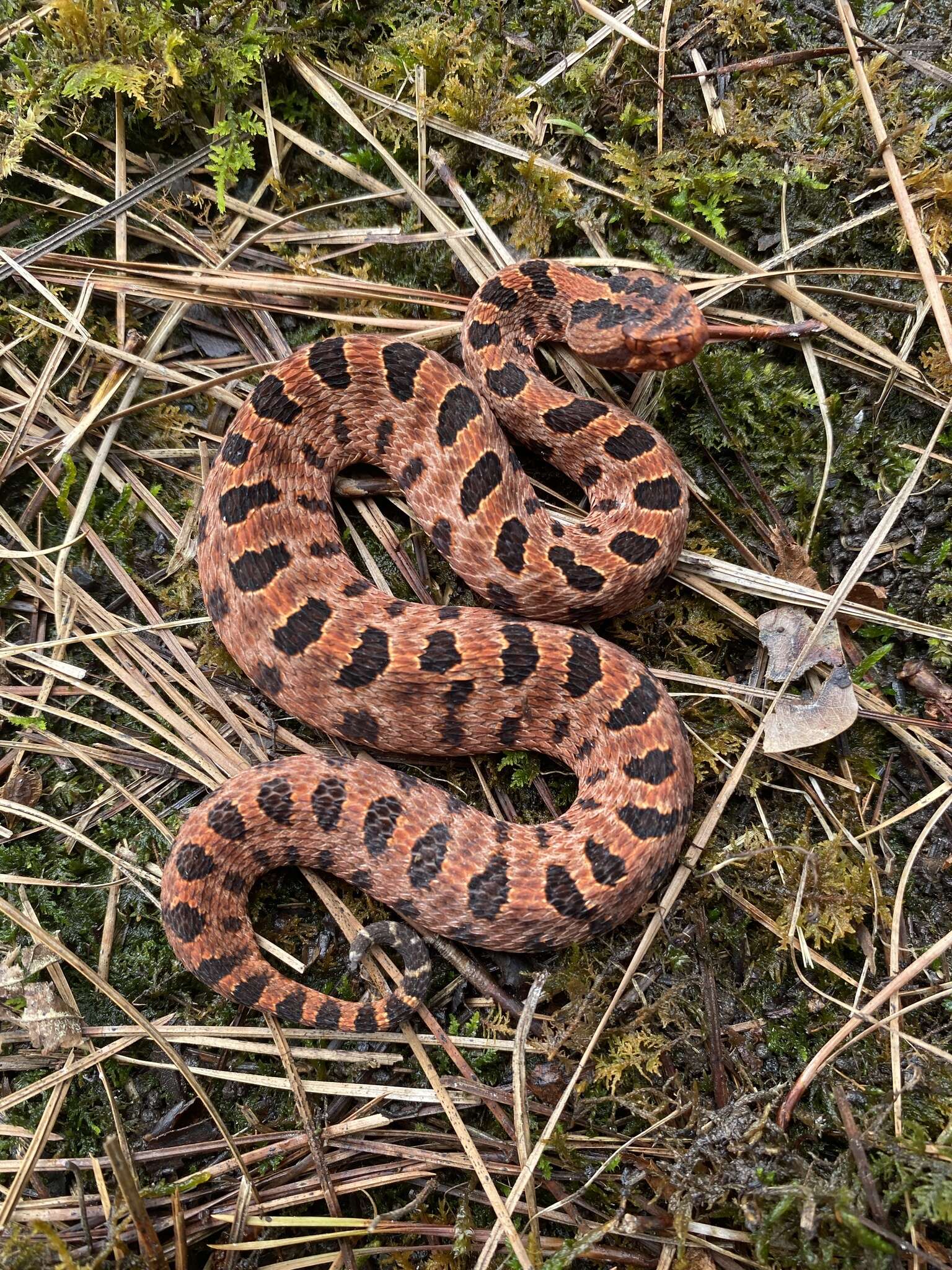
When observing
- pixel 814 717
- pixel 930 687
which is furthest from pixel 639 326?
pixel 930 687

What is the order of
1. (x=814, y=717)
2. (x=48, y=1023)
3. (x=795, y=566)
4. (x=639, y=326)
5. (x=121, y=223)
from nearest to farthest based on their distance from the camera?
(x=48, y=1023) < (x=814, y=717) < (x=639, y=326) < (x=795, y=566) < (x=121, y=223)

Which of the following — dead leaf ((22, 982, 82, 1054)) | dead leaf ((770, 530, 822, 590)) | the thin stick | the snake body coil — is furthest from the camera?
the thin stick

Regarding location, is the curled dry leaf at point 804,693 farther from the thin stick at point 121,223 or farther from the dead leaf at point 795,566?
the thin stick at point 121,223

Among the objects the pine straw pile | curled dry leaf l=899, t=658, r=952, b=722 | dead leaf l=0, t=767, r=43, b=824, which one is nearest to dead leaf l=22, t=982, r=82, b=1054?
the pine straw pile

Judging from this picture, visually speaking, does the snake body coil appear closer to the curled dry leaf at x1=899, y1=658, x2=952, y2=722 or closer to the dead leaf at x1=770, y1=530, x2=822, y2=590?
the dead leaf at x1=770, y1=530, x2=822, y2=590

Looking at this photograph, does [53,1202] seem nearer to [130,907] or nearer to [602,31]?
[130,907]

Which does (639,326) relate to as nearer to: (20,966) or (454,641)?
(454,641)
